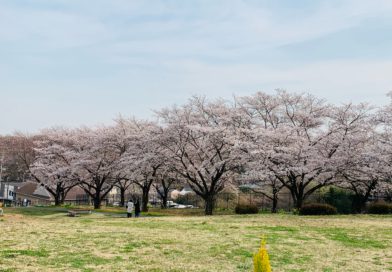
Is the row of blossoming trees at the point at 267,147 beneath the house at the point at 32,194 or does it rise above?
above

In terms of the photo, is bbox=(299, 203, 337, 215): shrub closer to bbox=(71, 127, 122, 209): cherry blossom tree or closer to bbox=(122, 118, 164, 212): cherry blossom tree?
bbox=(122, 118, 164, 212): cherry blossom tree

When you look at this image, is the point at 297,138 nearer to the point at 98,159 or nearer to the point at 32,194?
the point at 98,159

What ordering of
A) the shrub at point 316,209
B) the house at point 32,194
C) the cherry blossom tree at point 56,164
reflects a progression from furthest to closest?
the house at point 32,194
the cherry blossom tree at point 56,164
the shrub at point 316,209

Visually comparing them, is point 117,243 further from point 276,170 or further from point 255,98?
point 255,98

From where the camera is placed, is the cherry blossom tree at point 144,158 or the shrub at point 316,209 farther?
the cherry blossom tree at point 144,158

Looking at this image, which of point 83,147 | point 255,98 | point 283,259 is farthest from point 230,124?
point 283,259

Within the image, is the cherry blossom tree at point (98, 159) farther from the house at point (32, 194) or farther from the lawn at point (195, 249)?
the house at point (32, 194)

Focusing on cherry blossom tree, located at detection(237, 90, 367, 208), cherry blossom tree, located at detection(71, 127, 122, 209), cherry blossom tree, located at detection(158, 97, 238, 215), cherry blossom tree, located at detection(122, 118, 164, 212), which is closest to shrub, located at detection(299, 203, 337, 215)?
cherry blossom tree, located at detection(237, 90, 367, 208)

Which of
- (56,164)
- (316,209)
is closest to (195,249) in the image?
(316,209)

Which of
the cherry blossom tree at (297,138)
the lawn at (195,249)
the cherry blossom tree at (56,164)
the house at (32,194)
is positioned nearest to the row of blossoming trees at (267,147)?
the cherry blossom tree at (297,138)

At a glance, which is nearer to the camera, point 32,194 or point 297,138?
point 297,138

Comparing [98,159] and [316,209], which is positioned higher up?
[98,159]

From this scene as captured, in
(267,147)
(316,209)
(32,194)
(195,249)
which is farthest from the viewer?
(32,194)

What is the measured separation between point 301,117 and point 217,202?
16.0 meters
